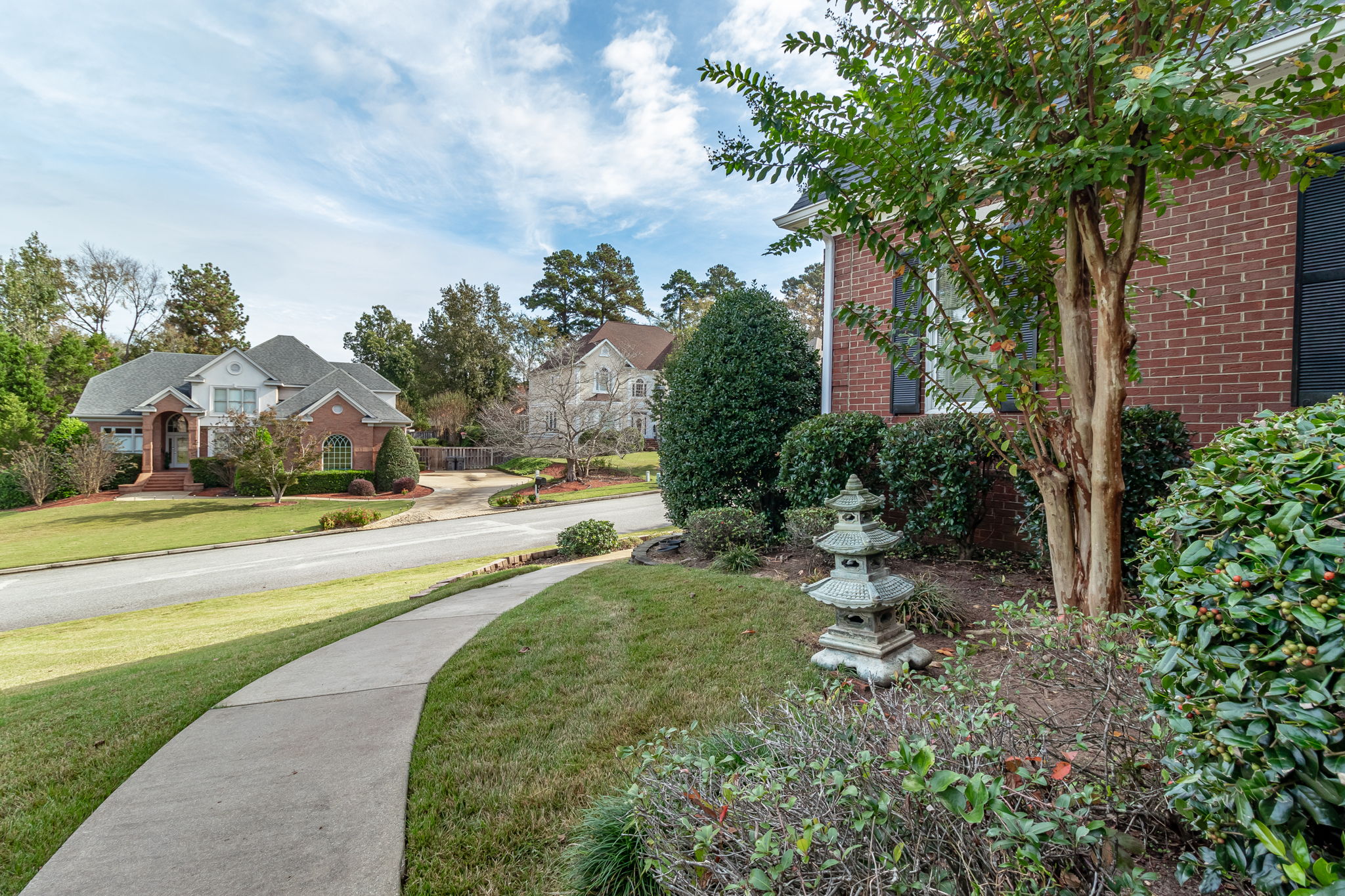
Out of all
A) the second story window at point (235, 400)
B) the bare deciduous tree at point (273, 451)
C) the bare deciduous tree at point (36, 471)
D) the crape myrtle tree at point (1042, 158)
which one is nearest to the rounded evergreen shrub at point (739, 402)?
the crape myrtle tree at point (1042, 158)

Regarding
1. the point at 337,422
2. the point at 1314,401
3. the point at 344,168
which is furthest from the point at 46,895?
the point at 337,422

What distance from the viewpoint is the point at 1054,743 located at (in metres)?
1.78

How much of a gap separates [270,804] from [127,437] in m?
31.7

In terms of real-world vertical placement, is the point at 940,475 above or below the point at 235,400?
below

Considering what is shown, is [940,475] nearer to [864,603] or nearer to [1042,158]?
[864,603]

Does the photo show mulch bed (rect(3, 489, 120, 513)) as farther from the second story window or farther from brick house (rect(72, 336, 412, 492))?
the second story window

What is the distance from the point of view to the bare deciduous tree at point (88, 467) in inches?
819

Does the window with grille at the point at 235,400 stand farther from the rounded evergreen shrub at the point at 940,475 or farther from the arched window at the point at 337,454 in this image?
the rounded evergreen shrub at the point at 940,475

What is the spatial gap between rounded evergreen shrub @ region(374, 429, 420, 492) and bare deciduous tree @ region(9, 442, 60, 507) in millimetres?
10760

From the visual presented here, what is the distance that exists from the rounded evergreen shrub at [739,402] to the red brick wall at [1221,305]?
3830mm

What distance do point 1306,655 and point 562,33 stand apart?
35.3 ft

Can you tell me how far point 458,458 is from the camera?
105 feet

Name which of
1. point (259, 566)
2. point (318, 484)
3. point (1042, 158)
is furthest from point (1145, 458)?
point (318, 484)

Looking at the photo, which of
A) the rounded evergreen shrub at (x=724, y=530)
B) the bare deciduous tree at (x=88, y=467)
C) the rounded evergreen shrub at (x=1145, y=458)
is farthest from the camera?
the bare deciduous tree at (x=88, y=467)
